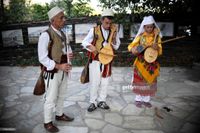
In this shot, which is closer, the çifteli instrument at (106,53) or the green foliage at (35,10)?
the çifteli instrument at (106,53)

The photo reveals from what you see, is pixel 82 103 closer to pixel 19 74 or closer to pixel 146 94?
A: pixel 146 94

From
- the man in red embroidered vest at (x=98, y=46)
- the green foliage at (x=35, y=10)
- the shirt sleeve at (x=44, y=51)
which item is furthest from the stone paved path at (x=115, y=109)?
the green foliage at (x=35, y=10)

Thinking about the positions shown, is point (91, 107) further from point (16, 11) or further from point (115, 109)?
point (16, 11)

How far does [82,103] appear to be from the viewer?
618 centimetres

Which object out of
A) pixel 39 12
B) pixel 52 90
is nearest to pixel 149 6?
pixel 39 12

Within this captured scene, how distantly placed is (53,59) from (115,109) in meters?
2.03

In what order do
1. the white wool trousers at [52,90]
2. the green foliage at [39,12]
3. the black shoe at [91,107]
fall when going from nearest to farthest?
1. the white wool trousers at [52,90]
2. the black shoe at [91,107]
3. the green foliage at [39,12]

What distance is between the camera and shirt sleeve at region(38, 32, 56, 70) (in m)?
4.34

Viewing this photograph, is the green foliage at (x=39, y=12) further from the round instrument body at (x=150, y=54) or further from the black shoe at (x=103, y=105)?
the round instrument body at (x=150, y=54)

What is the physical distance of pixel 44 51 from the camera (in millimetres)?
4348

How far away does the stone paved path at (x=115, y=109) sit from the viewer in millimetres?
5027

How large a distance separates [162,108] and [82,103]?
1814 millimetres

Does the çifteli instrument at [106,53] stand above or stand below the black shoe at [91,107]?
above

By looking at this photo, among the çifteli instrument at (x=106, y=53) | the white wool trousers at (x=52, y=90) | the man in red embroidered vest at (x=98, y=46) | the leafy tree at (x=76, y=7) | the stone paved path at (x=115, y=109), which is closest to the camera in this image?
the white wool trousers at (x=52, y=90)
